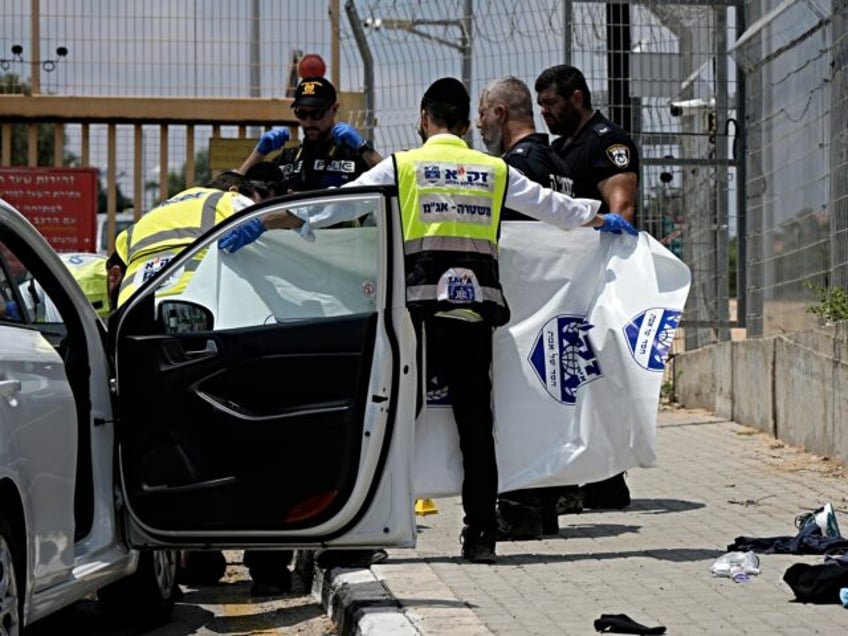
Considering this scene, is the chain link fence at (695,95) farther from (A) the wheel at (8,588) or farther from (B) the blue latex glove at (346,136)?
(A) the wheel at (8,588)

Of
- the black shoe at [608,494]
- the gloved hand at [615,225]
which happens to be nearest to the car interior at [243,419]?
the gloved hand at [615,225]

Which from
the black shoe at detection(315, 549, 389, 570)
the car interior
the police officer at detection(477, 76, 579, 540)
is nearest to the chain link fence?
the police officer at detection(477, 76, 579, 540)

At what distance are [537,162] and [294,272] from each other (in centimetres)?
187

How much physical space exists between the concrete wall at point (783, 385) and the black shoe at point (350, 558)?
3793 mm

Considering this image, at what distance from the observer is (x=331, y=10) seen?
16.6 m

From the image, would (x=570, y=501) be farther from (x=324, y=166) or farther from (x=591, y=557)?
(x=324, y=166)

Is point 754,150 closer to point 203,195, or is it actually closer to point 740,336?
point 740,336

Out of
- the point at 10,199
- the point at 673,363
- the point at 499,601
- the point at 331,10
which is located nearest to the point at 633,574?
the point at 499,601

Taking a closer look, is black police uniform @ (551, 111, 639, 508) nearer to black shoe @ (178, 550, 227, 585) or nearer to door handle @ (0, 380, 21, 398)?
black shoe @ (178, 550, 227, 585)

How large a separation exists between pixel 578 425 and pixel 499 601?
161cm

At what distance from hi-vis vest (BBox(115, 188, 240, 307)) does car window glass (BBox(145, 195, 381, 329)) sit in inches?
18.1

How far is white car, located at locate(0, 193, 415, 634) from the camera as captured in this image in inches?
271

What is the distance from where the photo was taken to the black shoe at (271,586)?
8281mm

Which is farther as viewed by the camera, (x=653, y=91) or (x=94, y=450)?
(x=653, y=91)
